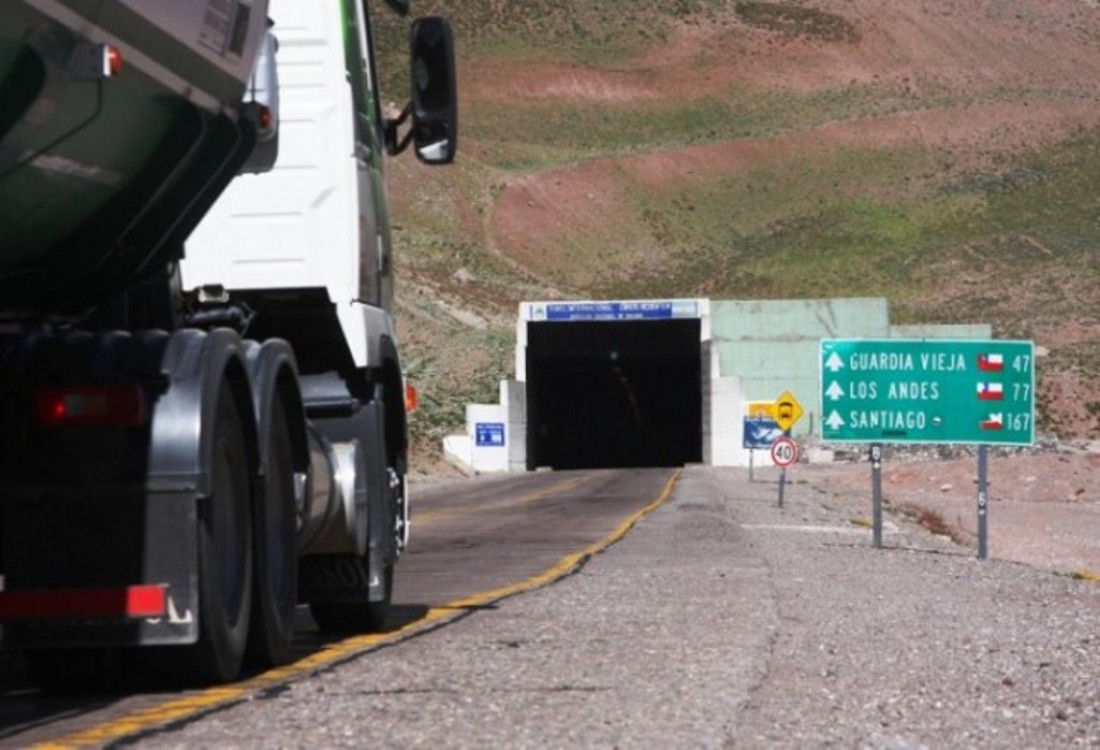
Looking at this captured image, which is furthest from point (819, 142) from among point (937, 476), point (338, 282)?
point (338, 282)

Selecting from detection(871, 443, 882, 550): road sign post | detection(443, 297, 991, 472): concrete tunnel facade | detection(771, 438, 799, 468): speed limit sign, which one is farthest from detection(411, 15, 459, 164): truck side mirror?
detection(443, 297, 991, 472): concrete tunnel facade

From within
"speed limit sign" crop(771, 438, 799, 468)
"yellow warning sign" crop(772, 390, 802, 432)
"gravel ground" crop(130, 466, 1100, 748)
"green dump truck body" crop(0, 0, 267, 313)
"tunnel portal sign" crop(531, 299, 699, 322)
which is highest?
"tunnel portal sign" crop(531, 299, 699, 322)

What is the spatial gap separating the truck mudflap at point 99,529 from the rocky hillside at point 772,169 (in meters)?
85.6

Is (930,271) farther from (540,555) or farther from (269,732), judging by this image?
(269,732)

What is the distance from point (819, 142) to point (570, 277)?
2998 centimetres

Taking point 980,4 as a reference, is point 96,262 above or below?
below

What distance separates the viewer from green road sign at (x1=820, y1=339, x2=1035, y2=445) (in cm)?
2812

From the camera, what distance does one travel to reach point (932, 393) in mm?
28516

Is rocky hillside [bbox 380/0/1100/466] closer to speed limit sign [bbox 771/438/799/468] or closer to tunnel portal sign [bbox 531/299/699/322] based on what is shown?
tunnel portal sign [bbox 531/299/699/322]

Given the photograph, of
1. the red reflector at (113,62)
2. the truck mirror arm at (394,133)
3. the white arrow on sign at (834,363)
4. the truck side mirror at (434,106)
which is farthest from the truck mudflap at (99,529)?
the white arrow on sign at (834,363)

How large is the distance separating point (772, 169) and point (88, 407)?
149 metres

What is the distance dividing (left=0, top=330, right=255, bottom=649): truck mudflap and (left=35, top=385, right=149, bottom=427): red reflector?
0.05 ft

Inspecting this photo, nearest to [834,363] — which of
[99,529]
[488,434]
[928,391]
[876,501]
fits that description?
[928,391]

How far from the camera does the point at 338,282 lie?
12938 mm
